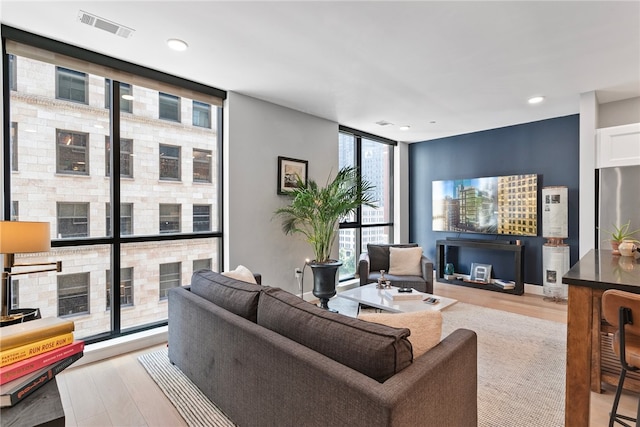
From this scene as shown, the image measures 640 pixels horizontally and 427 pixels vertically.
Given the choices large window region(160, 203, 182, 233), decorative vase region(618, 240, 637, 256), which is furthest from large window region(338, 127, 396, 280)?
decorative vase region(618, 240, 637, 256)

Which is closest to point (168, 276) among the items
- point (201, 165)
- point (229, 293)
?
point (201, 165)

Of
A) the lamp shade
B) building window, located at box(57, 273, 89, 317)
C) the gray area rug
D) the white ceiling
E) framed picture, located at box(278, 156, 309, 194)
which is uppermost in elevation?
the white ceiling

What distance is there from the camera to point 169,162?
3.25 meters

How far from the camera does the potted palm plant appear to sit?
3.75 meters

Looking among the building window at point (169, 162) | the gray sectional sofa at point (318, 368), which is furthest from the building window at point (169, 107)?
the gray sectional sofa at point (318, 368)

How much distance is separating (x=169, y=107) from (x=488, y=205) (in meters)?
4.68

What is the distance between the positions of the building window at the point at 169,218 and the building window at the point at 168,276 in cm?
35

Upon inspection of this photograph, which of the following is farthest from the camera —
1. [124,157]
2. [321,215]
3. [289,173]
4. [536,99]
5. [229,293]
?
[289,173]

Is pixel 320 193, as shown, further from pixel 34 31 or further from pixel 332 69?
pixel 34 31

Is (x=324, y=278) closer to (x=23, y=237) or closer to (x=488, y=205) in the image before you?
(x=23, y=237)

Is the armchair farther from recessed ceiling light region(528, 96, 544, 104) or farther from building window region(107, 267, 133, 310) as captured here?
building window region(107, 267, 133, 310)

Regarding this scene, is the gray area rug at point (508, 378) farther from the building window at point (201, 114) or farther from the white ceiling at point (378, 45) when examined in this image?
the white ceiling at point (378, 45)

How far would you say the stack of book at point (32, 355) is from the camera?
3.90 feet

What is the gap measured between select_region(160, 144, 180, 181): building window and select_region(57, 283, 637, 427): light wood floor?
5.45 ft
